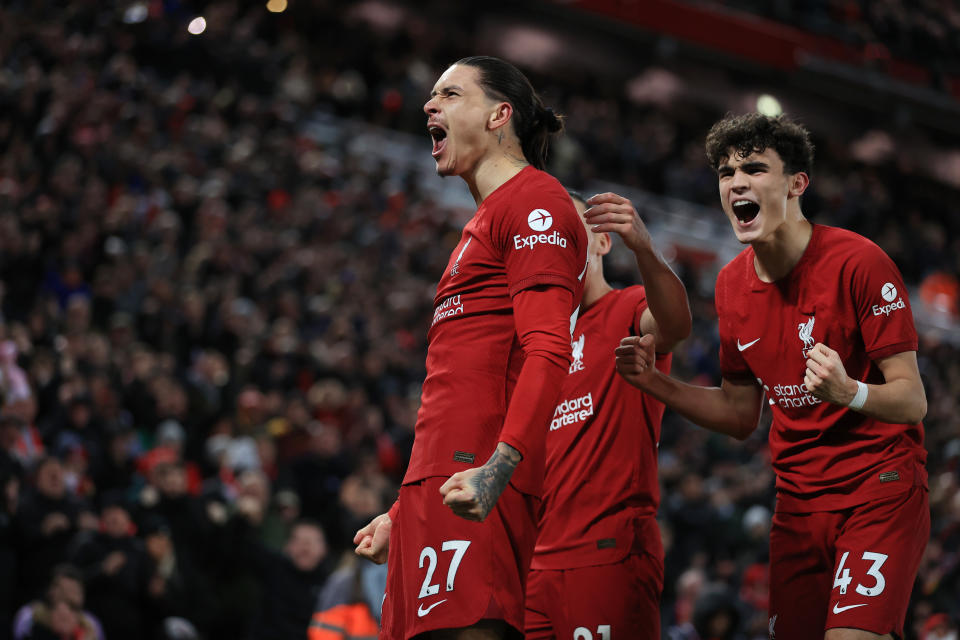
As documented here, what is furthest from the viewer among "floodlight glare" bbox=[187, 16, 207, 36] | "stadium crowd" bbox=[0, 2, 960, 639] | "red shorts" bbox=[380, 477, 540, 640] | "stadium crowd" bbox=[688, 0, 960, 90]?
"stadium crowd" bbox=[688, 0, 960, 90]

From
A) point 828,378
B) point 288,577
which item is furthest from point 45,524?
point 828,378

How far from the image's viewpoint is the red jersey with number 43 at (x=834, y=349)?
3725 mm

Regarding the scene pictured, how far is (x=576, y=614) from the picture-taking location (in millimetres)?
4023

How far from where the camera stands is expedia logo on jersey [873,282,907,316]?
12.2ft

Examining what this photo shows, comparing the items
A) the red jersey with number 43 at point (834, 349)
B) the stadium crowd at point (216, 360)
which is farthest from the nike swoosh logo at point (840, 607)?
the stadium crowd at point (216, 360)

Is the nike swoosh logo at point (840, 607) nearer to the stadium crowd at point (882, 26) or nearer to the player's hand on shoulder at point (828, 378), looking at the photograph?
the player's hand on shoulder at point (828, 378)

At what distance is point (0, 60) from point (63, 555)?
24.8 feet

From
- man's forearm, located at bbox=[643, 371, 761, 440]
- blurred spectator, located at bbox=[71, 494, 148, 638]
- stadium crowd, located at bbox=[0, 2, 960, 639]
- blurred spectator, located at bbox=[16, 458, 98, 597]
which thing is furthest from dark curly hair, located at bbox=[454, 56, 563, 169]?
blurred spectator, located at bbox=[16, 458, 98, 597]

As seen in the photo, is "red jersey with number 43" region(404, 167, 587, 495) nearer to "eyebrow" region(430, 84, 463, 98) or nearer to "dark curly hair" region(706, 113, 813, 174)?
"eyebrow" region(430, 84, 463, 98)

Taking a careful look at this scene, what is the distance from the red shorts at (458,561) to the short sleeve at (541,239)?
604 millimetres

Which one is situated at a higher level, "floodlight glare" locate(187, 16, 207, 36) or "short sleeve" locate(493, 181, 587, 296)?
"floodlight glare" locate(187, 16, 207, 36)

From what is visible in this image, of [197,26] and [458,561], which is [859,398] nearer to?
[458,561]

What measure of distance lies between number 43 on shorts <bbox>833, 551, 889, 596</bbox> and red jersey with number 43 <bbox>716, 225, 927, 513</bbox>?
19cm

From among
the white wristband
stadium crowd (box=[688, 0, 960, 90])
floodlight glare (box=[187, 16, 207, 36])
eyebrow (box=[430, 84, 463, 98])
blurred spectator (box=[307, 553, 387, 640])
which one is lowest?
blurred spectator (box=[307, 553, 387, 640])
